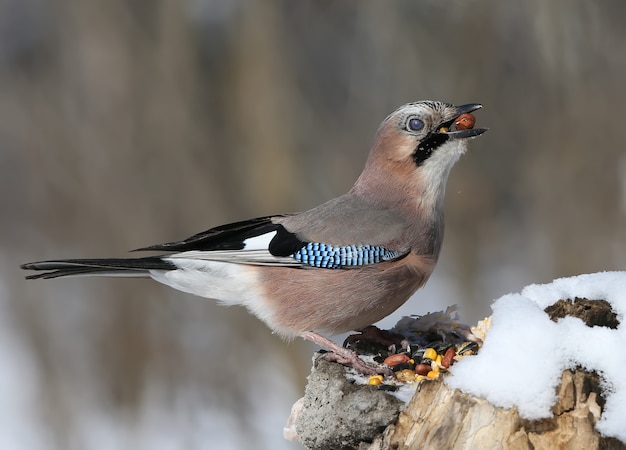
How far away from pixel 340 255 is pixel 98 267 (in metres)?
0.94

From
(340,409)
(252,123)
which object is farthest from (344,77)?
(340,409)

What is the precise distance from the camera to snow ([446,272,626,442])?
211cm

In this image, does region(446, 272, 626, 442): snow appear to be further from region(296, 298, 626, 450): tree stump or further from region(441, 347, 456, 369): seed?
region(441, 347, 456, 369): seed

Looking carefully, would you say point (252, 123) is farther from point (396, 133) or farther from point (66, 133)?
point (396, 133)

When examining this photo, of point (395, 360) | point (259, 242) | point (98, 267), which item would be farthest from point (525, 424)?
point (98, 267)

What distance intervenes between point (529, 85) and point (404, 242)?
415 centimetres

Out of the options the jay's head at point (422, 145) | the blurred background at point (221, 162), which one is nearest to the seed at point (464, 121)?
the jay's head at point (422, 145)

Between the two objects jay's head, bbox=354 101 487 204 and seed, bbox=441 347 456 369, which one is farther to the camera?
jay's head, bbox=354 101 487 204

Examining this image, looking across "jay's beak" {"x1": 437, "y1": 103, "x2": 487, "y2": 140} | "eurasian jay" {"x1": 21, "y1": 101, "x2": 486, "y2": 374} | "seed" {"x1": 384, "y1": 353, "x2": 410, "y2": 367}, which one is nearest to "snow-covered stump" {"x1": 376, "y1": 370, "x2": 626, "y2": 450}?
"seed" {"x1": 384, "y1": 353, "x2": 410, "y2": 367}

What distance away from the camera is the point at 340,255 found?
10.9ft

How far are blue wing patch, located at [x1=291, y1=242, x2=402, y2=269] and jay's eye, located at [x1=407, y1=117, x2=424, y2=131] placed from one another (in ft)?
1.82

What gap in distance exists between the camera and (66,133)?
6.83m

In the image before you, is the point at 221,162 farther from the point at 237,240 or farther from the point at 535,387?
the point at 535,387

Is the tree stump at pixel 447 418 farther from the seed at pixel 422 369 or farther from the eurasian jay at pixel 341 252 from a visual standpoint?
the eurasian jay at pixel 341 252
